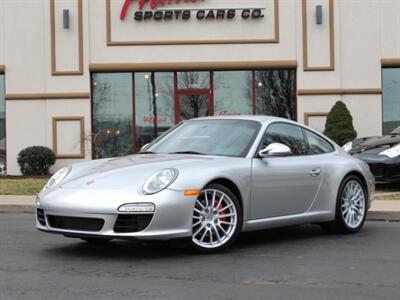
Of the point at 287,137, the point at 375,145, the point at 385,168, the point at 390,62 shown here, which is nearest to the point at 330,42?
the point at 390,62

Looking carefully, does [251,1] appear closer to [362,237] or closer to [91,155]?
[91,155]

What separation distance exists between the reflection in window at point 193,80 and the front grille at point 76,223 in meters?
13.5

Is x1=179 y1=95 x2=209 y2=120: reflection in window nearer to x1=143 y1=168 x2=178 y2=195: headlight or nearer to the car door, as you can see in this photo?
the car door

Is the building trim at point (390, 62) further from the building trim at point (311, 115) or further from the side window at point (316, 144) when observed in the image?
the side window at point (316, 144)

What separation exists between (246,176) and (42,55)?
13884 millimetres

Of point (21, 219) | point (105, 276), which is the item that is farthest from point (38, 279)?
point (21, 219)

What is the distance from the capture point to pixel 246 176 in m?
6.78

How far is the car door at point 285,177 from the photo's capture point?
6.94m

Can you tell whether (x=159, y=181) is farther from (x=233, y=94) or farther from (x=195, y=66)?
(x=233, y=94)

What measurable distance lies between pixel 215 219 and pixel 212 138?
1094mm

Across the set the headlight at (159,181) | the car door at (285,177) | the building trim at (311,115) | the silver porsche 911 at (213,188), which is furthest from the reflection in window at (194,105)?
the headlight at (159,181)

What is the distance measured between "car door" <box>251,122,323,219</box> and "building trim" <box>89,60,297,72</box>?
11544 millimetres

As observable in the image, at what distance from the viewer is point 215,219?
6.51 meters

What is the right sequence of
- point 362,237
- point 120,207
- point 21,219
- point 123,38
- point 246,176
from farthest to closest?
point 123,38 → point 21,219 → point 362,237 → point 246,176 → point 120,207
